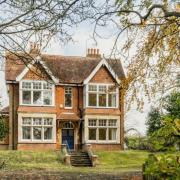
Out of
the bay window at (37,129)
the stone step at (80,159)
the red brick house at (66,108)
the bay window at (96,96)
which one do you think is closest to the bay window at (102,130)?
the red brick house at (66,108)

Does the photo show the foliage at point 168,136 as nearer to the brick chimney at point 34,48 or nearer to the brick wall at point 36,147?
the brick chimney at point 34,48

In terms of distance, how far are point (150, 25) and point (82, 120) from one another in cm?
3535

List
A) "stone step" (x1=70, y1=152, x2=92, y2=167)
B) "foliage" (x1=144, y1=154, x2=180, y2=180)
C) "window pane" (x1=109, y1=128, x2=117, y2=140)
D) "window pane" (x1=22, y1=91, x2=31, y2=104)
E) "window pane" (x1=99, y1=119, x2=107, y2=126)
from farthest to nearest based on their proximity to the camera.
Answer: "window pane" (x1=109, y1=128, x2=117, y2=140)
"window pane" (x1=99, y1=119, x2=107, y2=126)
"window pane" (x1=22, y1=91, x2=31, y2=104)
"stone step" (x1=70, y1=152, x2=92, y2=167)
"foliage" (x1=144, y1=154, x2=180, y2=180)

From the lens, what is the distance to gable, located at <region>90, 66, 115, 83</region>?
170ft

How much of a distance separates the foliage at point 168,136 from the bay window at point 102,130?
144 ft

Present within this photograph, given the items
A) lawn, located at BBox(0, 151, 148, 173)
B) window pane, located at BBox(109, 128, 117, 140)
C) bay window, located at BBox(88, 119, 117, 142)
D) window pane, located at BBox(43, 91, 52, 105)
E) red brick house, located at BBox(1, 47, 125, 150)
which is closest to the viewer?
lawn, located at BBox(0, 151, 148, 173)

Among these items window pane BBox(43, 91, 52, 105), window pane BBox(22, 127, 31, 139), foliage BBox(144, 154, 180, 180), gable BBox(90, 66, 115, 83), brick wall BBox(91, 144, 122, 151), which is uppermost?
gable BBox(90, 66, 115, 83)

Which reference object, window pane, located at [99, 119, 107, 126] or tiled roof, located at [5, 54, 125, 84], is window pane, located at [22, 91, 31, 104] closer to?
tiled roof, located at [5, 54, 125, 84]

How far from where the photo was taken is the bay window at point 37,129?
49.9 meters

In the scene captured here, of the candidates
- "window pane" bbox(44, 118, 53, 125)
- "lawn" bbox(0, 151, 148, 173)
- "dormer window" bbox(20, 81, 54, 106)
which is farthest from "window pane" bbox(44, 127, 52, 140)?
"lawn" bbox(0, 151, 148, 173)

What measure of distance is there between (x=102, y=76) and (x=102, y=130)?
17.6 feet

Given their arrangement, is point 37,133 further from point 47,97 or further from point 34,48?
point 34,48

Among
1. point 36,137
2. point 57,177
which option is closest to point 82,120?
point 36,137

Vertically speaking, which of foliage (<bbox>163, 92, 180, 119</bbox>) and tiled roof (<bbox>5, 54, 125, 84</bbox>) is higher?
tiled roof (<bbox>5, 54, 125, 84</bbox>)
